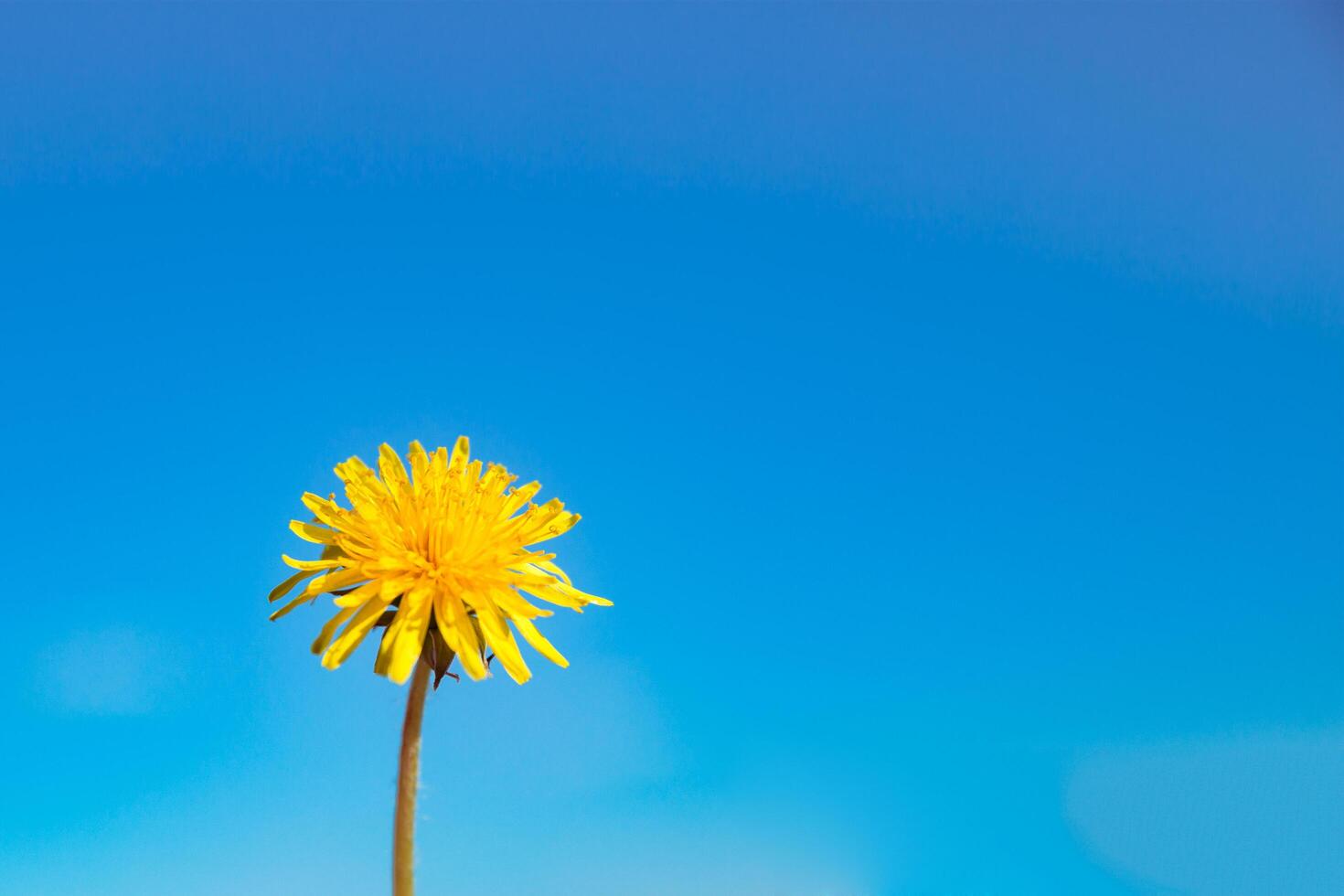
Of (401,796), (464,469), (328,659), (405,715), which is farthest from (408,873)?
(464,469)

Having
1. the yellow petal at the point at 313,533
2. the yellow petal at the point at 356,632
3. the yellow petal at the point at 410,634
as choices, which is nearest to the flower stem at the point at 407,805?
the yellow petal at the point at 410,634

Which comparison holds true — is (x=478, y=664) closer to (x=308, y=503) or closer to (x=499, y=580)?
(x=499, y=580)

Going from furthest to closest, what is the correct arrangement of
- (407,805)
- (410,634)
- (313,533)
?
(313,533) → (410,634) → (407,805)

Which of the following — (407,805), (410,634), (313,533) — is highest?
(313,533)

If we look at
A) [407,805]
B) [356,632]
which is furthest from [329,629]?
[407,805]

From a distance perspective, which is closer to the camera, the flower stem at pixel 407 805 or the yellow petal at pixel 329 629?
the flower stem at pixel 407 805

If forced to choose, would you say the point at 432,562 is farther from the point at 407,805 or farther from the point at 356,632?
the point at 407,805

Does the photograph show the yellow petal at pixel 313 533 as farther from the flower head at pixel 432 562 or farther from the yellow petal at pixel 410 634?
the yellow petal at pixel 410 634
